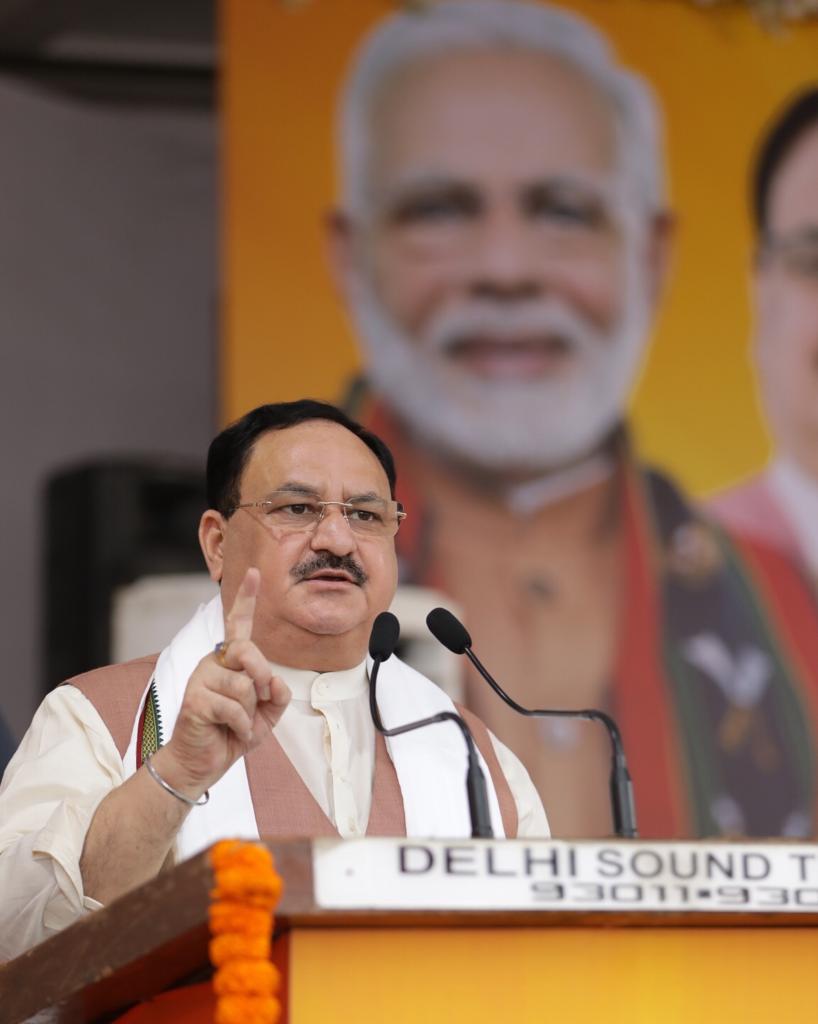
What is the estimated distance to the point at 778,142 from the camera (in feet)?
20.6

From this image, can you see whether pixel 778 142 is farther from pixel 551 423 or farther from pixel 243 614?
pixel 243 614

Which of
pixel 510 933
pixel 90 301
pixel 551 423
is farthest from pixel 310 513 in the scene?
pixel 90 301

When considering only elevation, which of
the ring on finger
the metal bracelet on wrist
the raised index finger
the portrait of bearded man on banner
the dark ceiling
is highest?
the dark ceiling

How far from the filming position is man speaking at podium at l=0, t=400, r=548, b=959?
2412 mm

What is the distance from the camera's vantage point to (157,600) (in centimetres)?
525

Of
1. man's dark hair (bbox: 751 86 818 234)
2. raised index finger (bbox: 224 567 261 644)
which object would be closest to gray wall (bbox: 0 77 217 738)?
man's dark hair (bbox: 751 86 818 234)

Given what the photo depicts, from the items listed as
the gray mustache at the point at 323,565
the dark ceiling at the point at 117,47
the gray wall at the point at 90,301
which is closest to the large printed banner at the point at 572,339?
the dark ceiling at the point at 117,47

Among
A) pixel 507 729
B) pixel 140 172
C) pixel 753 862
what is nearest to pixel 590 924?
pixel 753 862

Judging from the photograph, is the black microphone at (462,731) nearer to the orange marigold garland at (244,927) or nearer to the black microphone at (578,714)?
the black microphone at (578,714)

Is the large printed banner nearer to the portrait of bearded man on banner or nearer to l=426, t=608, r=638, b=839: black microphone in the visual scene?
the portrait of bearded man on banner

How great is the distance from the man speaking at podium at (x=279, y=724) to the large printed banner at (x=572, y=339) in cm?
280

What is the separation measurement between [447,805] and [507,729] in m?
3.02

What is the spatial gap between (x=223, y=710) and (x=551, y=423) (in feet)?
12.6

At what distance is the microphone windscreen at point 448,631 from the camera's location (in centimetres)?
255
